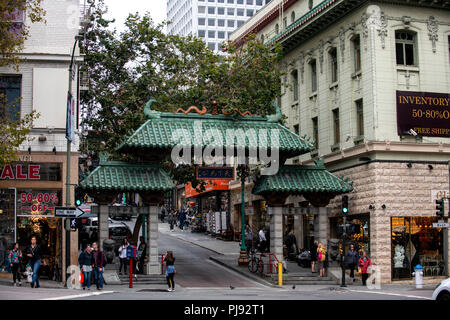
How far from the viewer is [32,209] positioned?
28.5 m

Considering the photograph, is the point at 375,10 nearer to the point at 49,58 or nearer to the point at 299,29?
the point at 299,29

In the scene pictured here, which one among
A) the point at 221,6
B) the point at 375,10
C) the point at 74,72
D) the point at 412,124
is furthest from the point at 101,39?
the point at 221,6

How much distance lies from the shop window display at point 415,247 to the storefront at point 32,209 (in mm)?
16415

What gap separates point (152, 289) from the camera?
84.0 ft

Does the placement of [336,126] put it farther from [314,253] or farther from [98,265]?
[98,265]

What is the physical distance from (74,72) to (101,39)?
24.4 ft

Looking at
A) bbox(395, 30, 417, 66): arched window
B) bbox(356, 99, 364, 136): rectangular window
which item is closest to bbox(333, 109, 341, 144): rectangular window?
bbox(356, 99, 364, 136): rectangular window

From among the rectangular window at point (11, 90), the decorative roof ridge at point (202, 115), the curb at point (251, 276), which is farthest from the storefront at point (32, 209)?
the curb at point (251, 276)

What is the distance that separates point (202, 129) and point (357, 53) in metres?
10.4

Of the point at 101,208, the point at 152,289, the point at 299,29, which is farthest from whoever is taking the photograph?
the point at 299,29

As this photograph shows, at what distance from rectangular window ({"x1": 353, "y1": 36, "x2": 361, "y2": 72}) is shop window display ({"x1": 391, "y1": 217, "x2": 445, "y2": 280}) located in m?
8.47

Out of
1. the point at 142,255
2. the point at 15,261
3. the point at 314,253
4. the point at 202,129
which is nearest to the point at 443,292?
the point at 314,253

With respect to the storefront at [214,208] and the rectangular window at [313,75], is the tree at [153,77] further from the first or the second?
the storefront at [214,208]

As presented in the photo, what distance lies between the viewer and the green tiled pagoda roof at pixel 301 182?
29.1 meters
